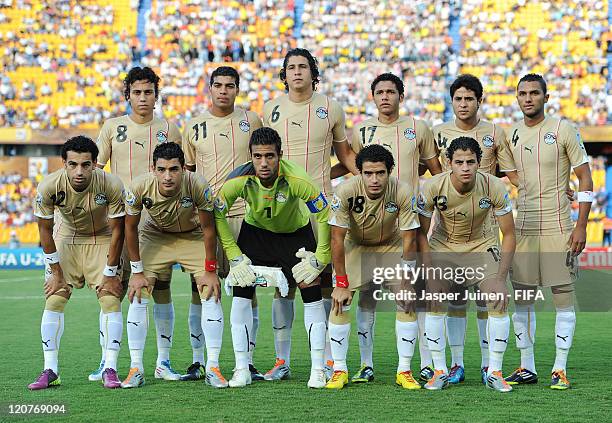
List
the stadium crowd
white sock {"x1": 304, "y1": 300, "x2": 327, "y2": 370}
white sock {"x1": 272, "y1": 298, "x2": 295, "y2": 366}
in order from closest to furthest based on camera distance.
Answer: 1. white sock {"x1": 304, "y1": 300, "x2": 327, "y2": 370}
2. white sock {"x1": 272, "y1": 298, "x2": 295, "y2": 366}
3. the stadium crowd

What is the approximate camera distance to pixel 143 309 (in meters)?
6.43

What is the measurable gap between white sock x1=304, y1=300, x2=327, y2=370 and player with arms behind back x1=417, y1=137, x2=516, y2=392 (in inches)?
28.8

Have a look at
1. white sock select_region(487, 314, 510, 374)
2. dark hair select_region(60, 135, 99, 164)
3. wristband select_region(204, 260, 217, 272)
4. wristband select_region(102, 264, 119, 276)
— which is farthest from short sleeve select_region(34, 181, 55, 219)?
white sock select_region(487, 314, 510, 374)

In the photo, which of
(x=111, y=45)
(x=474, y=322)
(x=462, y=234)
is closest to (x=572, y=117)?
(x=111, y=45)

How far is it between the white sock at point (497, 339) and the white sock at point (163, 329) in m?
2.32

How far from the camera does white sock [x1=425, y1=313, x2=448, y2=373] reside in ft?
20.7

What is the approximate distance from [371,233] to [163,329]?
170 cm

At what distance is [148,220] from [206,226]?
633mm

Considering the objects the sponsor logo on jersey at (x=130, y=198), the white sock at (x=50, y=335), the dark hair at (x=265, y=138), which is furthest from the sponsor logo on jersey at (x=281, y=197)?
the white sock at (x=50, y=335)

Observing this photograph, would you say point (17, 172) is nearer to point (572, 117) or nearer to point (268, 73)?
point (268, 73)

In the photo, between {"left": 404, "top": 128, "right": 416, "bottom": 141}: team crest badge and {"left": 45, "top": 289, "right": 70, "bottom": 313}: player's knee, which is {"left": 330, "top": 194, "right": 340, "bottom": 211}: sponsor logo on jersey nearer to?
{"left": 404, "top": 128, "right": 416, "bottom": 141}: team crest badge

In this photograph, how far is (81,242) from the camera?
6.58 m

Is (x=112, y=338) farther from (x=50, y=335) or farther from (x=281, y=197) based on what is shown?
(x=281, y=197)

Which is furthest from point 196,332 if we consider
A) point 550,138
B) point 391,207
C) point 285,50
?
point 285,50
